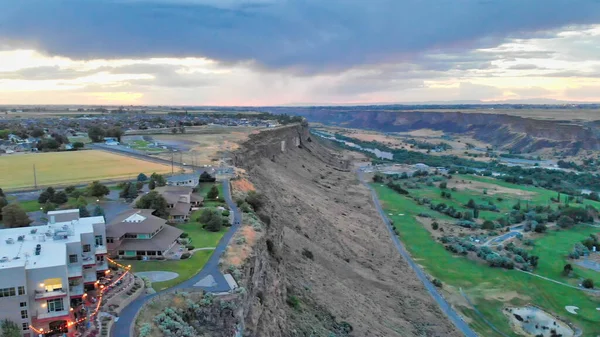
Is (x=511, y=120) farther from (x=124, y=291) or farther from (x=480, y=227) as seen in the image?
(x=124, y=291)

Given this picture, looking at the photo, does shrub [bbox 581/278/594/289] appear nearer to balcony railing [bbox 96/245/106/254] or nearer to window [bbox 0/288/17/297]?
balcony railing [bbox 96/245/106/254]

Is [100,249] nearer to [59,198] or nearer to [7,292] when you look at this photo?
[7,292]

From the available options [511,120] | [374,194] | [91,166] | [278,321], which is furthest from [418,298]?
[511,120]

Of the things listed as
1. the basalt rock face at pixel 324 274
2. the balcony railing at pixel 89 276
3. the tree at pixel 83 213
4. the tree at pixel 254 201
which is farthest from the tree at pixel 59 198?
the balcony railing at pixel 89 276

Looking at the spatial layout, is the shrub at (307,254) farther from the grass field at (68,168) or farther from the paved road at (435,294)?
the grass field at (68,168)

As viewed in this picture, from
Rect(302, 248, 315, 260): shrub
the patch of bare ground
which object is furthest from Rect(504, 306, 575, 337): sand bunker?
the patch of bare ground

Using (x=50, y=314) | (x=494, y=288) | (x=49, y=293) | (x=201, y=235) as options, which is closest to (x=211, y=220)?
(x=201, y=235)
